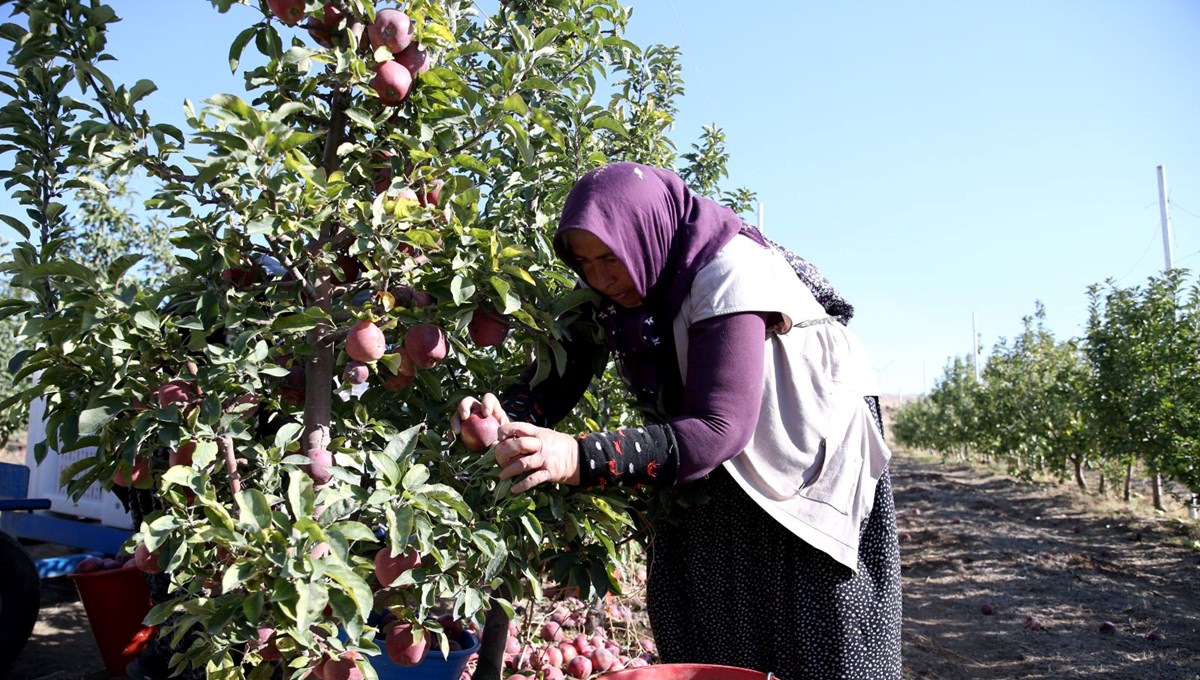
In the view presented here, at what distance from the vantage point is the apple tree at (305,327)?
1.13m

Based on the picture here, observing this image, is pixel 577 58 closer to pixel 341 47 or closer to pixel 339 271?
pixel 341 47

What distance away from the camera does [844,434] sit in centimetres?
146

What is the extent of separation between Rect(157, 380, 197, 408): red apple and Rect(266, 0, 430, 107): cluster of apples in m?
0.58

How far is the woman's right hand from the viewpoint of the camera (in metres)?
1.39

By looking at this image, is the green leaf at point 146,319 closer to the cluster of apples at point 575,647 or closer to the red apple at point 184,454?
the red apple at point 184,454

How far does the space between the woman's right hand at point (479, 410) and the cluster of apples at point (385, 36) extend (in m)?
0.54

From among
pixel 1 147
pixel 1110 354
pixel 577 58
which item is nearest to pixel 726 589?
pixel 577 58

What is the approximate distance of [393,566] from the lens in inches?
47.8

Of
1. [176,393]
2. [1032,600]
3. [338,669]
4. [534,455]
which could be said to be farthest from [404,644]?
[1032,600]

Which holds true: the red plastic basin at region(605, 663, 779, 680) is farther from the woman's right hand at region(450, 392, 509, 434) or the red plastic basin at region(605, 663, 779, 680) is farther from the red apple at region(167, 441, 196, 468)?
the red apple at region(167, 441, 196, 468)

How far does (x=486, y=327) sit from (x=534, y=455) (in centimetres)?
38

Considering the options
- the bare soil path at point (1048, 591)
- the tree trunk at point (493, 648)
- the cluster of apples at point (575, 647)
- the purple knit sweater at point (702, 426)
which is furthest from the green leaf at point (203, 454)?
the bare soil path at point (1048, 591)

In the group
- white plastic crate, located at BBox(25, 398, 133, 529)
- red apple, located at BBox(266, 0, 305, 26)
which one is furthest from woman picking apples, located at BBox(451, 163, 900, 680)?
white plastic crate, located at BBox(25, 398, 133, 529)

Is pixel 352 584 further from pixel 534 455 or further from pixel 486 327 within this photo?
pixel 486 327
